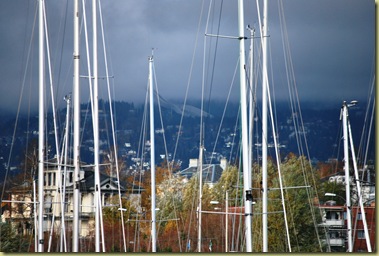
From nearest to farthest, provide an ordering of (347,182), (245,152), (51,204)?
1. (245,152)
2. (347,182)
3. (51,204)

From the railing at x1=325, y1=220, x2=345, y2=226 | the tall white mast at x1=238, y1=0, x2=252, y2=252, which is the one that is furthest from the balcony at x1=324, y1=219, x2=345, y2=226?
the tall white mast at x1=238, y1=0, x2=252, y2=252

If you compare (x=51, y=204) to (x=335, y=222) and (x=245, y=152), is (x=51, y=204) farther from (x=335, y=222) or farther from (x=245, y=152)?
(x=245, y=152)

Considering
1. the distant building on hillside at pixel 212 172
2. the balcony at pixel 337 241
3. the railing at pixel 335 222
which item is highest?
the distant building on hillside at pixel 212 172

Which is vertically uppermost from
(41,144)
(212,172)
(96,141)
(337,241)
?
(212,172)

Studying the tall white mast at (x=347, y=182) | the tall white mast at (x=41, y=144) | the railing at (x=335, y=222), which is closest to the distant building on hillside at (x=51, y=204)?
the tall white mast at (x=41, y=144)

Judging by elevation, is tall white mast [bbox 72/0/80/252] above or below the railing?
above

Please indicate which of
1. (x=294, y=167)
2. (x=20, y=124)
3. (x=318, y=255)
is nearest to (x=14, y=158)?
(x=20, y=124)

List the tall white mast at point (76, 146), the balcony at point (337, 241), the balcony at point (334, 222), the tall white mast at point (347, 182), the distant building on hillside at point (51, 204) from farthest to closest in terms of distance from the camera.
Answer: the balcony at point (334, 222) → the balcony at point (337, 241) → the distant building on hillside at point (51, 204) → the tall white mast at point (347, 182) → the tall white mast at point (76, 146)

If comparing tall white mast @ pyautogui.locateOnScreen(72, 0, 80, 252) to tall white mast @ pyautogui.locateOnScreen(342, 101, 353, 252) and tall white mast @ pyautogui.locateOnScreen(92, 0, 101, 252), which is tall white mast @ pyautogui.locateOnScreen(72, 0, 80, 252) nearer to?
tall white mast @ pyautogui.locateOnScreen(92, 0, 101, 252)

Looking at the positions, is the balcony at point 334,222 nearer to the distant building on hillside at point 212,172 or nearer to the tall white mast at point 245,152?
the distant building on hillside at point 212,172

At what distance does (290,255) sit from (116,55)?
18.2 m

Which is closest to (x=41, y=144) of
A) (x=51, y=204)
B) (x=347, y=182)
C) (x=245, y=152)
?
(x=245, y=152)

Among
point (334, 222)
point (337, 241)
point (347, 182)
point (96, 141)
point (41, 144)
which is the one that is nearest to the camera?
point (41, 144)

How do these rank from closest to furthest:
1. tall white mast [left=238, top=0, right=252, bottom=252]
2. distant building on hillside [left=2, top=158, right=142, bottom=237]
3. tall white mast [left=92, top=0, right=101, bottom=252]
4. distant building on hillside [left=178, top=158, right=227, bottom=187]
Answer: tall white mast [left=238, top=0, right=252, bottom=252], tall white mast [left=92, top=0, right=101, bottom=252], distant building on hillside [left=2, top=158, right=142, bottom=237], distant building on hillside [left=178, top=158, right=227, bottom=187]
